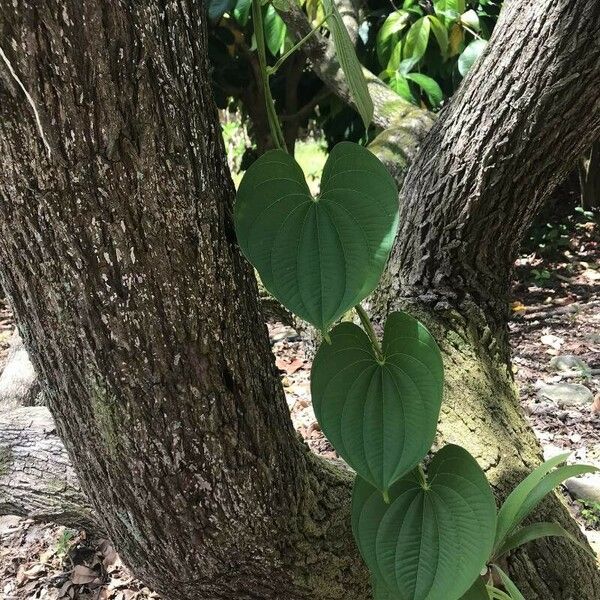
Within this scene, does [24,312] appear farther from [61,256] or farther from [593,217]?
[593,217]

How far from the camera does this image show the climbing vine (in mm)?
793

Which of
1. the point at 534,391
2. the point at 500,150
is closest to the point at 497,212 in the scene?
the point at 500,150

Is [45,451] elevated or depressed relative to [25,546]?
elevated

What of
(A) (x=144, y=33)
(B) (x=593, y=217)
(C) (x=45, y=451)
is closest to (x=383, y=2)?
(B) (x=593, y=217)

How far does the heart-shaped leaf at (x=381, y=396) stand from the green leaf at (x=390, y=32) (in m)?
2.17

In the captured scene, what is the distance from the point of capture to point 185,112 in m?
0.82

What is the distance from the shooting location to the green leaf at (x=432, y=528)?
91 cm

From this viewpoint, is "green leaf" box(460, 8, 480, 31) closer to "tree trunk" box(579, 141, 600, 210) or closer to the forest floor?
the forest floor

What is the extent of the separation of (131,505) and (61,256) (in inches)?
15.2

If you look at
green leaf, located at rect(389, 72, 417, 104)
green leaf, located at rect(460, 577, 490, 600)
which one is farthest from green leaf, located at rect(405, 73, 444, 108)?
green leaf, located at rect(460, 577, 490, 600)

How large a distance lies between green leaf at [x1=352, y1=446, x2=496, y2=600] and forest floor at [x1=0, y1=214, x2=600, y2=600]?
3.19 feet

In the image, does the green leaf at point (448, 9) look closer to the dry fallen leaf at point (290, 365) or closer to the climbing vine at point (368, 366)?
the dry fallen leaf at point (290, 365)

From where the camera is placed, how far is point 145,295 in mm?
847

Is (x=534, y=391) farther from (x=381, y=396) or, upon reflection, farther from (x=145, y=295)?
(x=145, y=295)
